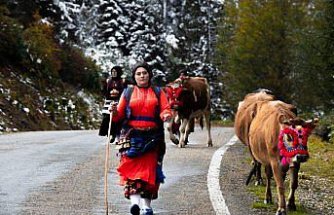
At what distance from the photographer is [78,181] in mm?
10570

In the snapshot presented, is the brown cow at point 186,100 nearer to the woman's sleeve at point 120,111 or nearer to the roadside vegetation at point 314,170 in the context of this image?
the roadside vegetation at point 314,170

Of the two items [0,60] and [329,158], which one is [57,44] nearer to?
[0,60]

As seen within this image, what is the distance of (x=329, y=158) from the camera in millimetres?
16000

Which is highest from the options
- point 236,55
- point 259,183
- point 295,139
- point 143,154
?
point 236,55

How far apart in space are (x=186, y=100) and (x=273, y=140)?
8.85m

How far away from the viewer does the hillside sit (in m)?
31.5

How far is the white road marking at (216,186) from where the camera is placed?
8.62m

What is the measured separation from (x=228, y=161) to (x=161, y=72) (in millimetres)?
43072

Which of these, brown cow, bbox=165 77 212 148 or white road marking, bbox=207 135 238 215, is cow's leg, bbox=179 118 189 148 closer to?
brown cow, bbox=165 77 212 148

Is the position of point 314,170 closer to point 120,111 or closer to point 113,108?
point 120,111

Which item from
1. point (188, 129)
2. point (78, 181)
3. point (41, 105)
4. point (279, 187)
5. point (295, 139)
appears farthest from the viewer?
point (41, 105)

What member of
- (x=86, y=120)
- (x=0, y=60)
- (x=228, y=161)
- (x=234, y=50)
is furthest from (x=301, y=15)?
(x=228, y=161)

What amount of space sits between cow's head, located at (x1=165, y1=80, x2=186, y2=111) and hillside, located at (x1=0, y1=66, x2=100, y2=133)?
12565 millimetres

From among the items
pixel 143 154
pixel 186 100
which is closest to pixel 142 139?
pixel 143 154
